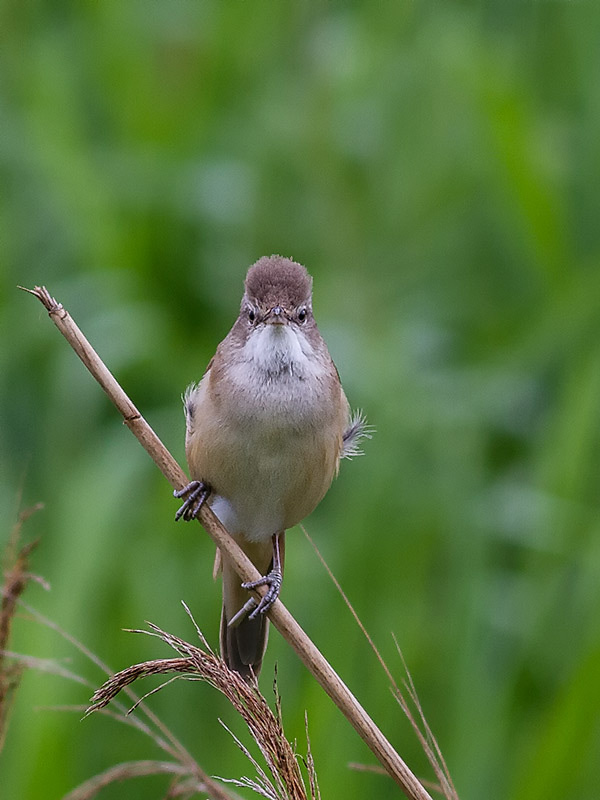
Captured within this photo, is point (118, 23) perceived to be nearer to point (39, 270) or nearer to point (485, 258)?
point (39, 270)

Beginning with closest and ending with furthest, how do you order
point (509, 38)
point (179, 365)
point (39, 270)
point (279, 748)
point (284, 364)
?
point (279, 748) < point (284, 364) < point (179, 365) < point (39, 270) < point (509, 38)

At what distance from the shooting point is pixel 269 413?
9.70 feet

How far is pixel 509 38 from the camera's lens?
602 centimetres

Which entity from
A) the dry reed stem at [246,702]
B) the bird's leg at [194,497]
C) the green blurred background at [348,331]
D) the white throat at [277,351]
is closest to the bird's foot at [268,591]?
the bird's leg at [194,497]

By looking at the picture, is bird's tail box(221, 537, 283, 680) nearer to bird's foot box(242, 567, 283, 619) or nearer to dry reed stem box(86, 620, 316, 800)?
bird's foot box(242, 567, 283, 619)

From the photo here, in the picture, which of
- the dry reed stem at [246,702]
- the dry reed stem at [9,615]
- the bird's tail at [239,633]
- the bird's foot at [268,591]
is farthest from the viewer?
the bird's tail at [239,633]

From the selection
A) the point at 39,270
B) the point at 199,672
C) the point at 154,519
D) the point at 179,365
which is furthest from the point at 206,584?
the point at 199,672

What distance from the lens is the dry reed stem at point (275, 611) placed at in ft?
6.74

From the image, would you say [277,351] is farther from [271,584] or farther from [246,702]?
[246,702]

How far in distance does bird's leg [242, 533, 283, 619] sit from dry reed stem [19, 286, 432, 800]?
0.18 ft

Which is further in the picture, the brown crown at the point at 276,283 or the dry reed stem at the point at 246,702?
the brown crown at the point at 276,283

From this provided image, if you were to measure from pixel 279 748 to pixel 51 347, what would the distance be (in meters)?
3.56

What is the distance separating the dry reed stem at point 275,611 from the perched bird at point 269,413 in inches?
16.0

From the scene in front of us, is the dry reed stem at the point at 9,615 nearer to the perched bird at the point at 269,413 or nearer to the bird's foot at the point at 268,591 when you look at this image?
the bird's foot at the point at 268,591
